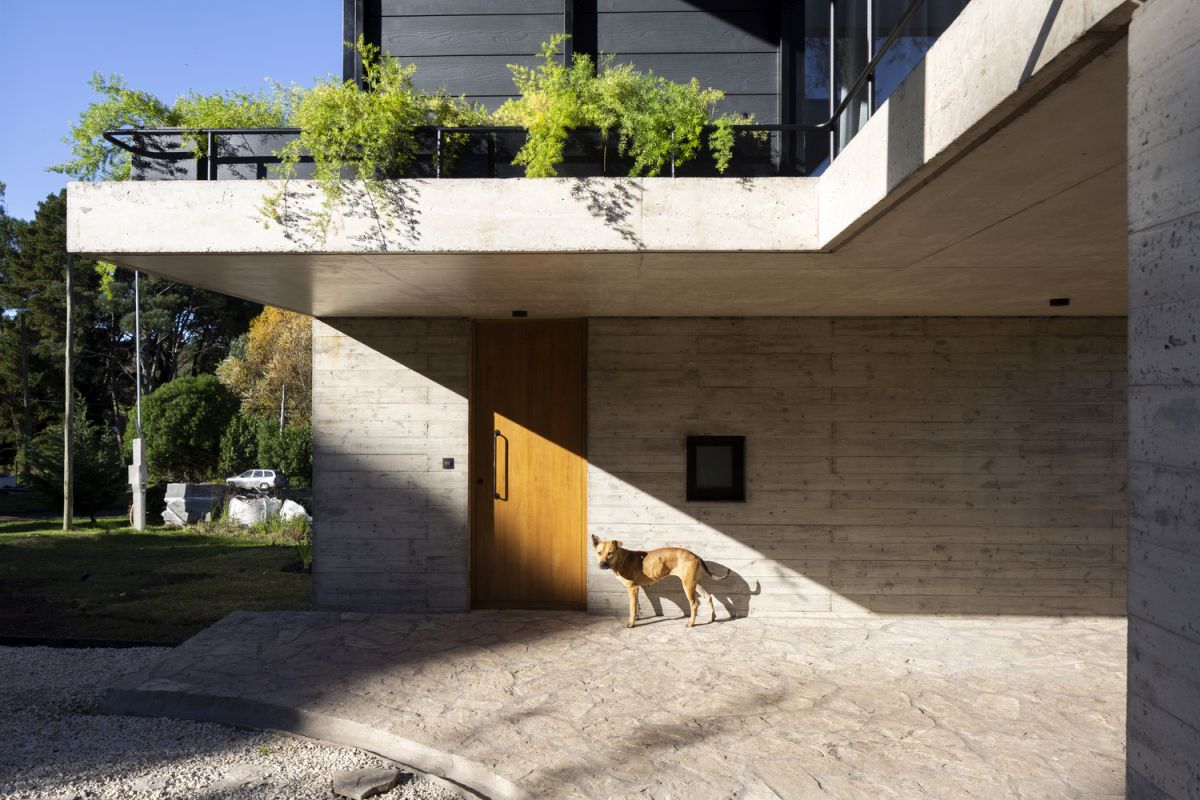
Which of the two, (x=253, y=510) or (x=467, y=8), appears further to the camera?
(x=253, y=510)

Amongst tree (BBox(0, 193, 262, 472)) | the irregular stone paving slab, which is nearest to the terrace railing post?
the irregular stone paving slab

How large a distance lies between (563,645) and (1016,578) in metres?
3.82

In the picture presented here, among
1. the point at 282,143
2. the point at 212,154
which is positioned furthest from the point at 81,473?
the point at 282,143

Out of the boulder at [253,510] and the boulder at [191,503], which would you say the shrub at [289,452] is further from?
the boulder at [253,510]

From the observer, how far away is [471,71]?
5.86 metres

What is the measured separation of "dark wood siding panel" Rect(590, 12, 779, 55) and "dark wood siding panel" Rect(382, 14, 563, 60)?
409 mm

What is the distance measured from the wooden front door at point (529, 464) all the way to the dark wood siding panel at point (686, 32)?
224 cm

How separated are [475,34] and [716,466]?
3.90m

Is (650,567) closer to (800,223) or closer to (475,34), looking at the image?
(800,223)

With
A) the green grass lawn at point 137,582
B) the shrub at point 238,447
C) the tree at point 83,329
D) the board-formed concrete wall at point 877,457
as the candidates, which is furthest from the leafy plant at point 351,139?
the tree at point 83,329

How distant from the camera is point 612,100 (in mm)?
4434

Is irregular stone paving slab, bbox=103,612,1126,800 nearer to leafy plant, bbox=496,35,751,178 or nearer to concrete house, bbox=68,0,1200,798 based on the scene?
concrete house, bbox=68,0,1200,798

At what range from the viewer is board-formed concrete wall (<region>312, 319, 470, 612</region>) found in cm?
657

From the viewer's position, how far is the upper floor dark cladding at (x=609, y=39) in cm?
578
